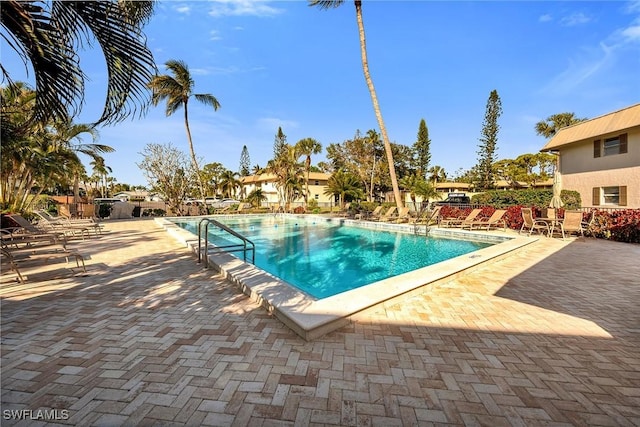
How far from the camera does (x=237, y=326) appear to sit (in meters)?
3.09

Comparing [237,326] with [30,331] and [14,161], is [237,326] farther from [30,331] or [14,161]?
[14,161]

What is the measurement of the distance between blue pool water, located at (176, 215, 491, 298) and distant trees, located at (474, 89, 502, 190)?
85.3ft

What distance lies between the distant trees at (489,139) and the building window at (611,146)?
58.0 ft

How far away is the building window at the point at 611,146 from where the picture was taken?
1397 cm

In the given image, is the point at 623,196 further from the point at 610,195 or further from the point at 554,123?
the point at 554,123

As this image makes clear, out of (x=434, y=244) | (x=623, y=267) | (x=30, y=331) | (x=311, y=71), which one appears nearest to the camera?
(x=30, y=331)

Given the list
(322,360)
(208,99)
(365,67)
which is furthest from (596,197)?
(208,99)

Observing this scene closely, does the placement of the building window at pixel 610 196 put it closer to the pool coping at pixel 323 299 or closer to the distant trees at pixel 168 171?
the pool coping at pixel 323 299

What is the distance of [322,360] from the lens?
2459mm

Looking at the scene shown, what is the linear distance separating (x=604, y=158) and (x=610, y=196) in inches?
81.5

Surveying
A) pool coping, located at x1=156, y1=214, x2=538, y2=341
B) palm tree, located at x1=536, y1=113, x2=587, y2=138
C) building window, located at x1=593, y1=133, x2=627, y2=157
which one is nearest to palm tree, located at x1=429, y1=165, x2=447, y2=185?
palm tree, located at x1=536, y1=113, x2=587, y2=138

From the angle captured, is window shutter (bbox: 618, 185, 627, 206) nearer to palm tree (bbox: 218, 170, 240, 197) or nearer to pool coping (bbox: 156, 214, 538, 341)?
pool coping (bbox: 156, 214, 538, 341)

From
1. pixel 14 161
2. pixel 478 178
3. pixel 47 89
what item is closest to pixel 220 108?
pixel 14 161

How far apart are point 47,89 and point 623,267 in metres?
9.43
